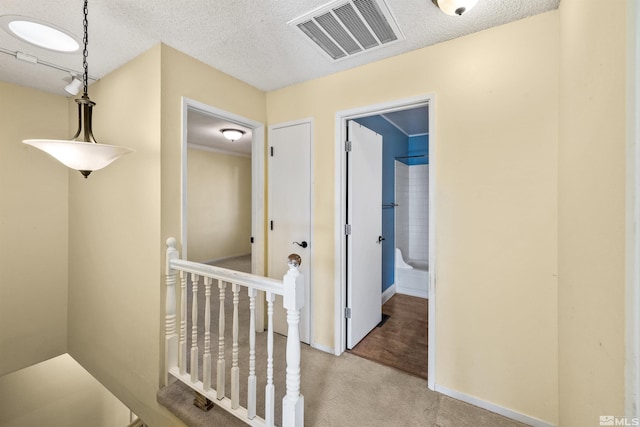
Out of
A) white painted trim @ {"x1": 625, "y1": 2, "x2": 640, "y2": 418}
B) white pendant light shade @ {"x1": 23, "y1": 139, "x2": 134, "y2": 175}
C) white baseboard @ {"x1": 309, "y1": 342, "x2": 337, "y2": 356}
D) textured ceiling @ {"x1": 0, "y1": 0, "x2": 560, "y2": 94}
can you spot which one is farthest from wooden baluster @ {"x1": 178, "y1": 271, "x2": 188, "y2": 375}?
white painted trim @ {"x1": 625, "y1": 2, "x2": 640, "y2": 418}

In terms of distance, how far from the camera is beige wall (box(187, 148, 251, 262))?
5297 millimetres

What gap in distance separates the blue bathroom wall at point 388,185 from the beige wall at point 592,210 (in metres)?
2.05

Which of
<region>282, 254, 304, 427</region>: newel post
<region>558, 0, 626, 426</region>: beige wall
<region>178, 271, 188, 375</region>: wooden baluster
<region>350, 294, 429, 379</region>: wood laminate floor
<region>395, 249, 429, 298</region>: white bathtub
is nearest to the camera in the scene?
<region>558, 0, 626, 426</region>: beige wall

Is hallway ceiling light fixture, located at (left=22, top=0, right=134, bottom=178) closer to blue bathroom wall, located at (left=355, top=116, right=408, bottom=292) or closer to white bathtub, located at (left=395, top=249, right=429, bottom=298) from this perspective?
blue bathroom wall, located at (left=355, top=116, right=408, bottom=292)

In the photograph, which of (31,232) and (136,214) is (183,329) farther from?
(31,232)

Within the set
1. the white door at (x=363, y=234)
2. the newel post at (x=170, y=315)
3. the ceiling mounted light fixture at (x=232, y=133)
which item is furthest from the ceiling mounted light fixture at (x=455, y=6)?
the ceiling mounted light fixture at (x=232, y=133)

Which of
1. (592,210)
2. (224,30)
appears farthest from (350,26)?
(592,210)

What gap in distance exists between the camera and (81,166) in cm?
132

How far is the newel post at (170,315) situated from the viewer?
1.76 meters

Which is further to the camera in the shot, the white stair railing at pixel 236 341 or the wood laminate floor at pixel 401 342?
the wood laminate floor at pixel 401 342

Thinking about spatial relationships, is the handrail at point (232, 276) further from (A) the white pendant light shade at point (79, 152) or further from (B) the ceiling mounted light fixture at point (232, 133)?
(B) the ceiling mounted light fixture at point (232, 133)

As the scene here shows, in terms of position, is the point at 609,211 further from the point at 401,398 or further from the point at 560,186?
the point at 401,398

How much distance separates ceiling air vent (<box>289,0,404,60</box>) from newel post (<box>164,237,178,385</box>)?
5.63 ft

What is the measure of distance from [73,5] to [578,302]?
2909mm
